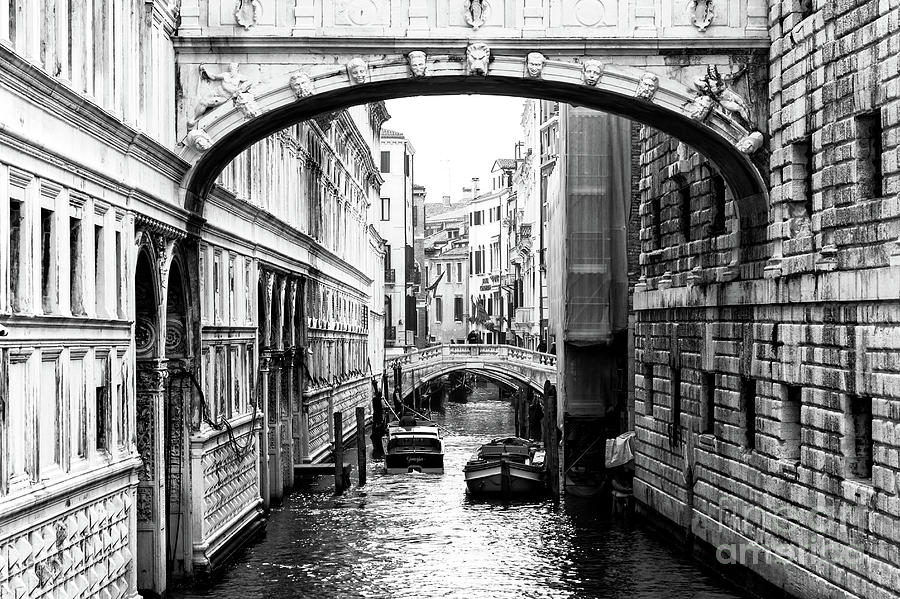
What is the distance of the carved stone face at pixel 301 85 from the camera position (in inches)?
656

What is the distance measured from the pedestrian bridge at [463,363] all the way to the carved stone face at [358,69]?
3354 centimetres

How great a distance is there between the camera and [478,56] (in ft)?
54.6

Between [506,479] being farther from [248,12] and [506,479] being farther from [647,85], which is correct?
[248,12]

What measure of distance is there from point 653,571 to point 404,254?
174 ft

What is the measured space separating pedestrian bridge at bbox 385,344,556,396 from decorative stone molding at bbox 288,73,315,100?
1323 inches

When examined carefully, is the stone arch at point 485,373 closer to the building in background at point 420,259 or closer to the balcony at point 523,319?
the balcony at point 523,319

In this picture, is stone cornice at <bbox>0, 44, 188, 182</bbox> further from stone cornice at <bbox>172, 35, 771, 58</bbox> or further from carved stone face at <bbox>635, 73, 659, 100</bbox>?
carved stone face at <bbox>635, 73, 659, 100</bbox>

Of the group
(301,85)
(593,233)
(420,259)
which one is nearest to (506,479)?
(593,233)

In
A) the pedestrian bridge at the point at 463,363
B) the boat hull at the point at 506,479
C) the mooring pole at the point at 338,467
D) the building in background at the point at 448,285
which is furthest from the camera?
the building in background at the point at 448,285

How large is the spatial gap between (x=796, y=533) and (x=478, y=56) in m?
6.44

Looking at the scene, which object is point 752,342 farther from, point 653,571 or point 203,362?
point 203,362

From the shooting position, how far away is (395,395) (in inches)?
1917

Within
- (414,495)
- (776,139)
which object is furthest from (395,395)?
(776,139)

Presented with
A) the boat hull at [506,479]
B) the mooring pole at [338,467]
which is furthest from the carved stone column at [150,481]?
the boat hull at [506,479]
